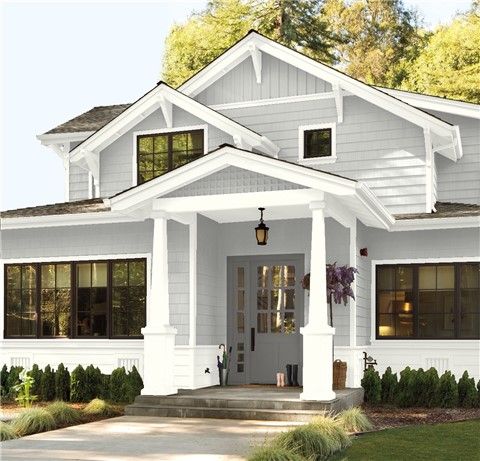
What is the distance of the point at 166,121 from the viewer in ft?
52.7

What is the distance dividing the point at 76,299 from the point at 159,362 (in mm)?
3420

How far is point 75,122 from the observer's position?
62.4 feet

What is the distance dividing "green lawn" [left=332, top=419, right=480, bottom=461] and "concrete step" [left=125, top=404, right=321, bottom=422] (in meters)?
1.36

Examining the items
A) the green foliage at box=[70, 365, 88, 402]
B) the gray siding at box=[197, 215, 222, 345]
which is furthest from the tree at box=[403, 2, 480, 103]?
the green foliage at box=[70, 365, 88, 402]

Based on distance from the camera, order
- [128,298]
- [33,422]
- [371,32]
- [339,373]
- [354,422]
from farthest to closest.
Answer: [371,32] < [128,298] < [339,373] < [33,422] < [354,422]

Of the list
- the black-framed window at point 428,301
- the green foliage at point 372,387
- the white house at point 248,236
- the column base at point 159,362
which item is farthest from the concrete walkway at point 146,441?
the black-framed window at point 428,301

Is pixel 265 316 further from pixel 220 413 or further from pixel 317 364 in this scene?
pixel 220 413

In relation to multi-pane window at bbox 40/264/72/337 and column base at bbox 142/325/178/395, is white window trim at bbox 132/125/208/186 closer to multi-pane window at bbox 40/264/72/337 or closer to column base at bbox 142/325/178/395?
multi-pane window at bbox 40/264/72/337

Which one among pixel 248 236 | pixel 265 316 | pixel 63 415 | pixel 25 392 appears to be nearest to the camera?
pixel 63 415

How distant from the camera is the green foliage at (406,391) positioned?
523 inches

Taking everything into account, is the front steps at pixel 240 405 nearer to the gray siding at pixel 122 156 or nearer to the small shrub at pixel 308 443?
the small shrub at pixel 308 443

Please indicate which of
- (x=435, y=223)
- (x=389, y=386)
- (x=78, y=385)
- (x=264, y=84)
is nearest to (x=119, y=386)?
(x=78, y=385)

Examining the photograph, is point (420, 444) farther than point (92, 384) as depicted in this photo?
No

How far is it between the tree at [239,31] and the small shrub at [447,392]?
23.1 meters
